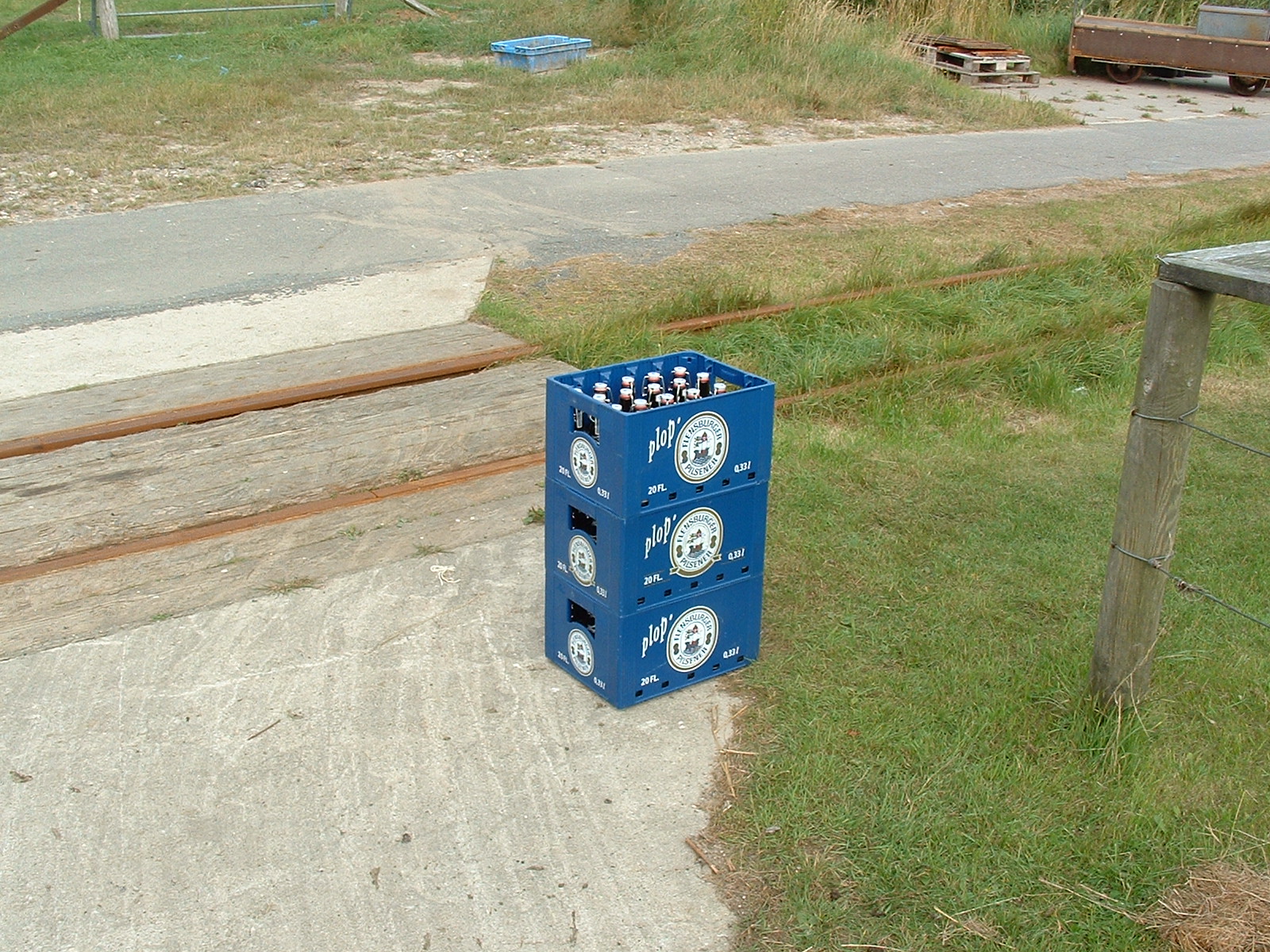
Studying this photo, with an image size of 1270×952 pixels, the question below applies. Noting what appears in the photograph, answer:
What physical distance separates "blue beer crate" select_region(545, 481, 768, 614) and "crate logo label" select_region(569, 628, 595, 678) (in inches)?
6.3

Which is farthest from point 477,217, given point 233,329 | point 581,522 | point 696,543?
point 696,543

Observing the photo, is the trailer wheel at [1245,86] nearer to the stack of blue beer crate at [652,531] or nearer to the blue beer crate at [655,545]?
the stack of blue beer crate at [652,531]

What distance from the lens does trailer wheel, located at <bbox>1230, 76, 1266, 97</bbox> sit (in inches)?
787

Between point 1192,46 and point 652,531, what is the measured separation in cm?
2009

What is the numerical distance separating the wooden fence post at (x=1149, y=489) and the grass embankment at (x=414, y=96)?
9.07 metres

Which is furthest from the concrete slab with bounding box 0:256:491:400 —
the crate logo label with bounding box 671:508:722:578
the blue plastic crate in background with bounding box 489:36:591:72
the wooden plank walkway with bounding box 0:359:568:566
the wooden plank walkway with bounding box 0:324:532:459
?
the blue plastic crate in background with bounding box 489:36:591:72

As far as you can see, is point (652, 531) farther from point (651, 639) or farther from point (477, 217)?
point (477, 217)

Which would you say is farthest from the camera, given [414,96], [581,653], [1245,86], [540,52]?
[1245,86]

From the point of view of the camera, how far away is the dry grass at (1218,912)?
2.70 metres

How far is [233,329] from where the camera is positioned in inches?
292

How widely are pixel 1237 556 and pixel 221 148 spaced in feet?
34.2

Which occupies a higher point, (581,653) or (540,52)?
(540,52)

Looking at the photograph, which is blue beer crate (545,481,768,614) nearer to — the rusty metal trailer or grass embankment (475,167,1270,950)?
grass embankment (475,167,1270,950)

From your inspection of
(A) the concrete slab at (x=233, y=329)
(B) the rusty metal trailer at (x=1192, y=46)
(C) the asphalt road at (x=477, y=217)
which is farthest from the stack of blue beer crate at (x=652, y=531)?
(B) the rusty metal trailer at (x=1192, y=46)
